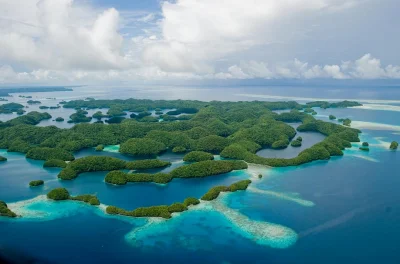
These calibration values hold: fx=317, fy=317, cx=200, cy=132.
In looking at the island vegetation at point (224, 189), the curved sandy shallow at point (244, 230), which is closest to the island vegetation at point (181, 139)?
the island vegetation at point (224, 189)

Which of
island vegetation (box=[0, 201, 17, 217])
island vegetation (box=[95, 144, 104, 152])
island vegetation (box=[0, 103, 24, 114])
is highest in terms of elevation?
island vegetation (box=[0, 103, 24, 114])

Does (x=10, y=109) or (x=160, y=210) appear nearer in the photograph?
(x=160, y=210)

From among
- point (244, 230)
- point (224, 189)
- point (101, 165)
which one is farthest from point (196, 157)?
point (244, 230)

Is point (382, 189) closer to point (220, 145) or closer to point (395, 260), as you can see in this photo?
point (395, 260)

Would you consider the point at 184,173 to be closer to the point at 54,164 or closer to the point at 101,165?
the point at 101,165

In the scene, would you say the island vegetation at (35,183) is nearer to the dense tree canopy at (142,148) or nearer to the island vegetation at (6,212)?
the island vegetation at (6,212)

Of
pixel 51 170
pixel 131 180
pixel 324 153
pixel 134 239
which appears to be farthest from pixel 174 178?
pixel 324 153

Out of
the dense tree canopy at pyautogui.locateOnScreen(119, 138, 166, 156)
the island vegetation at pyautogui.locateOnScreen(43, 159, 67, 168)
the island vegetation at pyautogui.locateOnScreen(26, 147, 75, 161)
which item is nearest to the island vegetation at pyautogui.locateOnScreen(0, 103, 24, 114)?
the island vegetation at pyautogui.locateOnScreen(26, 147, 75, 161)

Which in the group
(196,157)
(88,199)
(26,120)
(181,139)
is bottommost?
(88,199)

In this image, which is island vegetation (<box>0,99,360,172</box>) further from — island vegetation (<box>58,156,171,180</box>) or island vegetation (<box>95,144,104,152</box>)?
island vegetation (<box>95,144,104,152</box>)
